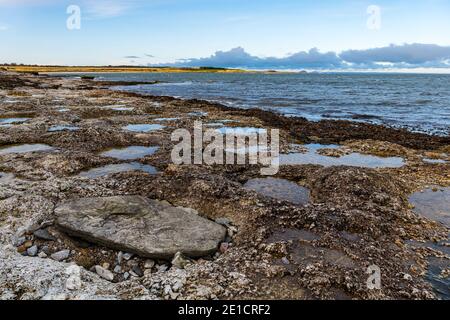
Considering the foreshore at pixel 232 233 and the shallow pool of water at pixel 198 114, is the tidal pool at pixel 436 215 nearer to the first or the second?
the foreshore at pixel 232 233

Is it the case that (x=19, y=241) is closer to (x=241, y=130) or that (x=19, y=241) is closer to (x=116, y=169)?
(x=116, y=169)

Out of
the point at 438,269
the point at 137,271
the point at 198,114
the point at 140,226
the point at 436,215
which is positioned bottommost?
the point at 438,269

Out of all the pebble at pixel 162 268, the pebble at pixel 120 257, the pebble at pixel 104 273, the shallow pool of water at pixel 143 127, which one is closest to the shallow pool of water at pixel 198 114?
the shallow pool of water at pixel 143 127

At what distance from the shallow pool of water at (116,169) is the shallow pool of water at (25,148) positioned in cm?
544

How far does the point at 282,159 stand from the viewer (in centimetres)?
1883

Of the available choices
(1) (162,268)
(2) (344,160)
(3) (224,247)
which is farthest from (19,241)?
(2) (344,160)

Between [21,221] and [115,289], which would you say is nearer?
[115,289]

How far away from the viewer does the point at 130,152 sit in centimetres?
1988

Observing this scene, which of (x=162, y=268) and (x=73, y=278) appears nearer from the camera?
(x=73, y=278)

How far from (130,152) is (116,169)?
12.5ft

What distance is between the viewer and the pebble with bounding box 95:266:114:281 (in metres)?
7.89

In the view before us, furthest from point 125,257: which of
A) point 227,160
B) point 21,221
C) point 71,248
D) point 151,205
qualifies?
point 227,160
